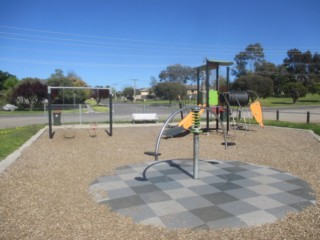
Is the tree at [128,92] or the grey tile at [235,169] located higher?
the tree at [128,92]

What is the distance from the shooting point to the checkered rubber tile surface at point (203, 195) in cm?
422

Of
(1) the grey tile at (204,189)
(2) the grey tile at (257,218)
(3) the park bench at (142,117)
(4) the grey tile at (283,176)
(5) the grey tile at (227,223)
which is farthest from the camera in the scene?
(3) the park bench at (142,117)

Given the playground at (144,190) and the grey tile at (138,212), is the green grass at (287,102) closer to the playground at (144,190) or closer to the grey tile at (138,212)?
the playground at (144,190)

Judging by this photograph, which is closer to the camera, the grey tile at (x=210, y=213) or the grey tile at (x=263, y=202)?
the grey tile at (x=210, y=213)

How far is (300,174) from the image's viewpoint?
6.49 meters

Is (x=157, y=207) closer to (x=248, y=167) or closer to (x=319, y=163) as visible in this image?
(x=248, y=167)

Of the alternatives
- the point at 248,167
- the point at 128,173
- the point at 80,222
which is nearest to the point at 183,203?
the point at 80,222

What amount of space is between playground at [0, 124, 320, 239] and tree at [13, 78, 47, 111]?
26.0m

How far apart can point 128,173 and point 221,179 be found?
1890 millimetres

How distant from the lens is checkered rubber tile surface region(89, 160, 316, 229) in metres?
4.22

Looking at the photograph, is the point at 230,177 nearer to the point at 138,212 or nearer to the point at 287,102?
the point at 138,212

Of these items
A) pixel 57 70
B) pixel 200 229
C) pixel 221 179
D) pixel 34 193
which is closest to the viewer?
pixel 200 229

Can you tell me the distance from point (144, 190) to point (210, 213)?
1.40m

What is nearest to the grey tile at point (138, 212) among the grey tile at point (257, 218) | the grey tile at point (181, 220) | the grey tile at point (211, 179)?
the grey tile at point (181, 220)
